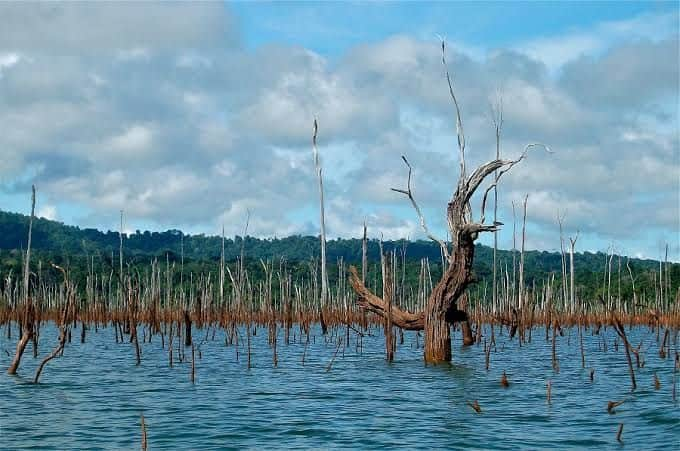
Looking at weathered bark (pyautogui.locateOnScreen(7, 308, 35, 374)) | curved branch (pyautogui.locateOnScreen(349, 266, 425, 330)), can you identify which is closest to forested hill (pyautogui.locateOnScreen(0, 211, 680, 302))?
curved branch (pyautogui.locateOnScreen(349, 266, 425, 330))

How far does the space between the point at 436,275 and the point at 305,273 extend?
1266 cm

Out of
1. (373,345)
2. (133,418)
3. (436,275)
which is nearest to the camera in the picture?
(133,418)

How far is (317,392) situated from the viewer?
14438mm

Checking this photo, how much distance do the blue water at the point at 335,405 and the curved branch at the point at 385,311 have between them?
2.98ft

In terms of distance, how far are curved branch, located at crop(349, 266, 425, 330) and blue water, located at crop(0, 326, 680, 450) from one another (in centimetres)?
91

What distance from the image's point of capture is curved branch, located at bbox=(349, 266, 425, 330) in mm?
18500

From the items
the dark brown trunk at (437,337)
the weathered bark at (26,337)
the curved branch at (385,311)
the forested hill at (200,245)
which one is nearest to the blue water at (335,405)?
the dark brown trunk at (437,337)

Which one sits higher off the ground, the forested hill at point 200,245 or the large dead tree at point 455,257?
the forested hill at point 200,245

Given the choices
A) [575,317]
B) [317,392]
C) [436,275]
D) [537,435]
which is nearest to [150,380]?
[317,392]

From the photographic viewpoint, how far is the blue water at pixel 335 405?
33.7ft

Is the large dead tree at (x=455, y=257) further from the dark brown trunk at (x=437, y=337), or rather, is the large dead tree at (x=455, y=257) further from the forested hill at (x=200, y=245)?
the forested hill at (x=200, y=245)

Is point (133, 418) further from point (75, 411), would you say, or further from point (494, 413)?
point (494, 413)

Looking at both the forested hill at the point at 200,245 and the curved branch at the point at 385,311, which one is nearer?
the curved branch at the point at 385,311

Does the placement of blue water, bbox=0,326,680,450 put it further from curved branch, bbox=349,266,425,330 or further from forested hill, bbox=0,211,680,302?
forested hill, bbox=0,211,680,302
